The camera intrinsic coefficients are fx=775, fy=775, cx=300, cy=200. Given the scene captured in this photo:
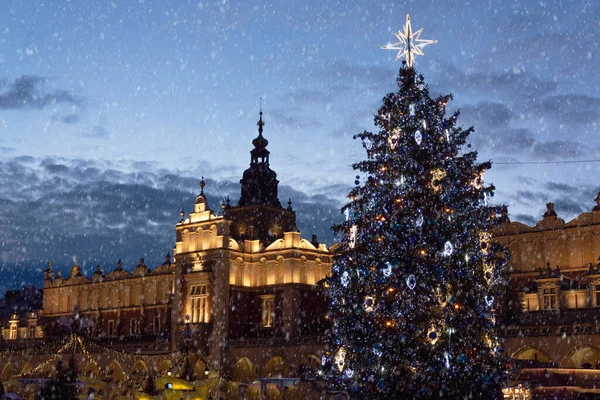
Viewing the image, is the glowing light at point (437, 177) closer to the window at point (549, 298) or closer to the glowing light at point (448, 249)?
the glowing light at point (448, 249)

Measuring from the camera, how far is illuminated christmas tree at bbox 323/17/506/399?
20719 millimetres

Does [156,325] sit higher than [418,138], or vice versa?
[418,138]

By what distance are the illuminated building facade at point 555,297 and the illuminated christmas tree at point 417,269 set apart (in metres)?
11.4

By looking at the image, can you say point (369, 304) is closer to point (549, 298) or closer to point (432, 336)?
point (432, 336)

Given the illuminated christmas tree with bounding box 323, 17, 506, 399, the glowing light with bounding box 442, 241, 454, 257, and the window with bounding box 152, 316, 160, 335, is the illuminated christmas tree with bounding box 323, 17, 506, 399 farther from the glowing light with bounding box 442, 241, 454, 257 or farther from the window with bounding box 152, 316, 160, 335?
the window with bounding box 152, 316, 160, 335

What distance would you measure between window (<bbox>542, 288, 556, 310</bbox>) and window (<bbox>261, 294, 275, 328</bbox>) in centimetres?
2104

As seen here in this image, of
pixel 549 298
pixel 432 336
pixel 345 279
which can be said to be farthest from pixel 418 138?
pixel 549 298

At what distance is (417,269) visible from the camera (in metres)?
20.8

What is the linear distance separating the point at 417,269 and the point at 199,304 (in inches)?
1505

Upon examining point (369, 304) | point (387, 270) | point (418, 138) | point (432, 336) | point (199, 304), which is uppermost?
point (418, 138)

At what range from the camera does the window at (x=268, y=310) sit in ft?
188

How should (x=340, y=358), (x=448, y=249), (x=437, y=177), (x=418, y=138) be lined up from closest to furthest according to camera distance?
(x=448, y=249), (x=437, y=177), (x=418, y=138), (x=340, y=358)

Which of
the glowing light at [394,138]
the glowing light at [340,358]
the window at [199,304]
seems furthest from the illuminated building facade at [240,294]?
the glowing light at [394,138]

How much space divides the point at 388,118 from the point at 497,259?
203 inches
